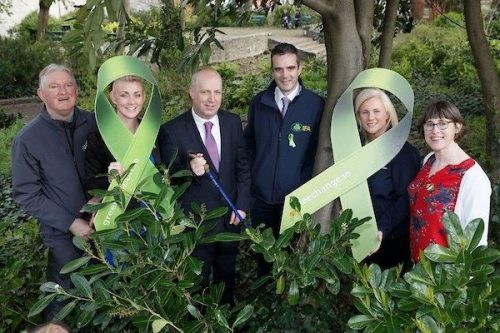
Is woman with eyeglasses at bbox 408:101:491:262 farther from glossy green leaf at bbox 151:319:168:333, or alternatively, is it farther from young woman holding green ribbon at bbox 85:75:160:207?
young woman holding green ribbon at bbox 85:75:160:207

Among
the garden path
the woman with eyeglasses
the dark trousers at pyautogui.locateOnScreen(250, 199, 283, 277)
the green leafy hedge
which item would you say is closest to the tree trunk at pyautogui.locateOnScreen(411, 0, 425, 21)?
the dark trousers at pyautogui.locateOnScreen(250, 199, 283, 277)

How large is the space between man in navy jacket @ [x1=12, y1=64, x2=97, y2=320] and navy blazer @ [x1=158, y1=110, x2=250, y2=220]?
19.3 inches

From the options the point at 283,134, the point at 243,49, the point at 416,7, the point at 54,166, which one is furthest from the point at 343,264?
the point at 243,49

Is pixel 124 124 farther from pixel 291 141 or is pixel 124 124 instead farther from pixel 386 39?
pixel 386 39

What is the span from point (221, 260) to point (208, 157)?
2.20 feet

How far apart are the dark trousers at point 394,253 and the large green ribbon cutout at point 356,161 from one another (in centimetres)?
23

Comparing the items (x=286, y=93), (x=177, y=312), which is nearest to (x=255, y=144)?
(x=286, y=93)

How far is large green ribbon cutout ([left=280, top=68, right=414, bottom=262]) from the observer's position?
9.36 feet

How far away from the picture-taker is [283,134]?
3211 mm

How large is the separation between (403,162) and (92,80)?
12366mm

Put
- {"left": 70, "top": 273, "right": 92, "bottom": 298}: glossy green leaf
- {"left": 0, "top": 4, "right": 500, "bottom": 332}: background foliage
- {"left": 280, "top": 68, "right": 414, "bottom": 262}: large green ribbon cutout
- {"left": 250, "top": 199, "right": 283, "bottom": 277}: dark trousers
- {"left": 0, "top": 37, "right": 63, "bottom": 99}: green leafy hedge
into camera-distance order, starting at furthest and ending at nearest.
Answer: {"left": 0, "top": 37, "right": 63, "bottom": 99}: green leafy hedge < {"left": 250, "top": 199, "right": 283, "bottom": 277}: dark trousers < {"left": 280, "top": 68, "right": 414, "bottom": 262}: large green ribbon cutout < {"left": 0, "top": 4, "right": 500, "bottom": 332}: background foliage < {"left": 70, "top": 273, "right": 92, "bottom": 298}: glossy green leaf

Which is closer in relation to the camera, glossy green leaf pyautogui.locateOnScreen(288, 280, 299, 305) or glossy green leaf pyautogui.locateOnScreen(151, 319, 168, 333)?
glossy green leaf pyautogui.locateOnScreen(151, 319, 168, 333)

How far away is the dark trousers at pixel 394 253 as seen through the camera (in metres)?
3.09

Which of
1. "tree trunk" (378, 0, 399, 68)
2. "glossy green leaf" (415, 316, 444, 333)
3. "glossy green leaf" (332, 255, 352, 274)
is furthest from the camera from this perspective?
"tree trunk" (378, 0, 399, 68)
